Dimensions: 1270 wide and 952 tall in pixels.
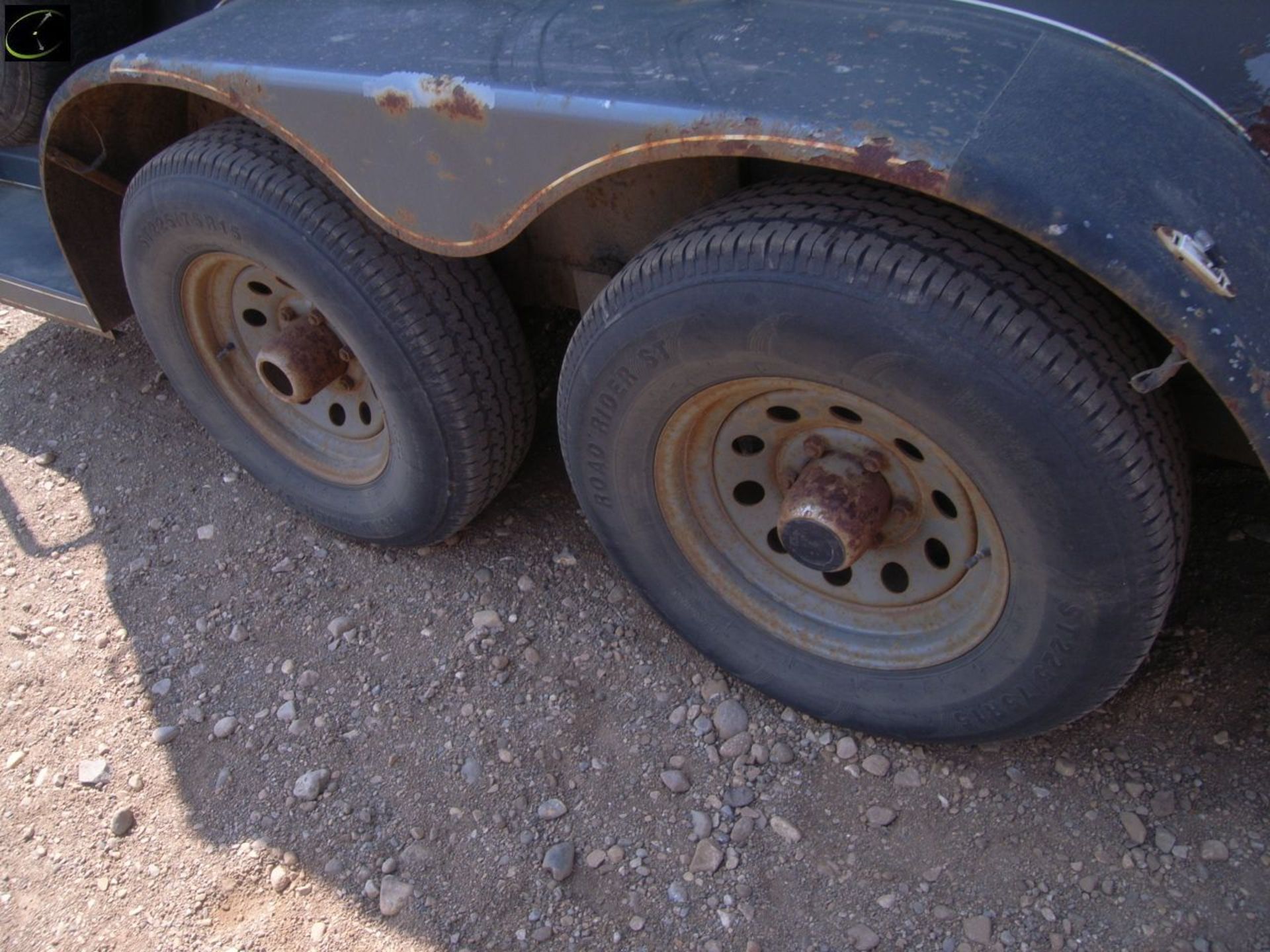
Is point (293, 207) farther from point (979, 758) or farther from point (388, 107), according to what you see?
point (979, 758)

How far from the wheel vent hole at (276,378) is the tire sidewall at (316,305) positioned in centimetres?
26

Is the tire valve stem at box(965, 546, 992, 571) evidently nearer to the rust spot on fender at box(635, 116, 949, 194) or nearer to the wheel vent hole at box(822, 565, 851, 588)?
the wheel vent hole at box(822, 565, 851, 588)

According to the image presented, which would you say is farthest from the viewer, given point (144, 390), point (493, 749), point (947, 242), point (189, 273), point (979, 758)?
point (144, 390)

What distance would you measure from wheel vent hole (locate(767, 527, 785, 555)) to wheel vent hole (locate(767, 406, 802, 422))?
0.91 feet

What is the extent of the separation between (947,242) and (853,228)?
0.45ft

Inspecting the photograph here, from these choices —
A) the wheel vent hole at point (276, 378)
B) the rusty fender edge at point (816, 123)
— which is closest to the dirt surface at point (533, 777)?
the wheel vent hole at point (276, 378)

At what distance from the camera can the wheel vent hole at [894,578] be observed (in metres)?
2.13

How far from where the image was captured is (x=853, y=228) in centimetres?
166

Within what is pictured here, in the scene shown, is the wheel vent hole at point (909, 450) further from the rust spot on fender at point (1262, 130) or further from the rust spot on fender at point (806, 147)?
the rust spot on fender at point (1262, 130)

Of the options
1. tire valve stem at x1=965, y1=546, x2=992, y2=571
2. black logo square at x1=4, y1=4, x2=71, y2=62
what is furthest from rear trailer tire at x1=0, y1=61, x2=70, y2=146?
tire valve stem at x1=965, y1=546, x2=992, y2=571

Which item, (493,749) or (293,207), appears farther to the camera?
(493,749)

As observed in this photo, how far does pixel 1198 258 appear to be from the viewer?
57.1 inches

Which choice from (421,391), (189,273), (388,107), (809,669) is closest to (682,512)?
(809,669)

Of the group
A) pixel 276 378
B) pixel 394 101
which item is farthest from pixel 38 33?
pixel 394 101
